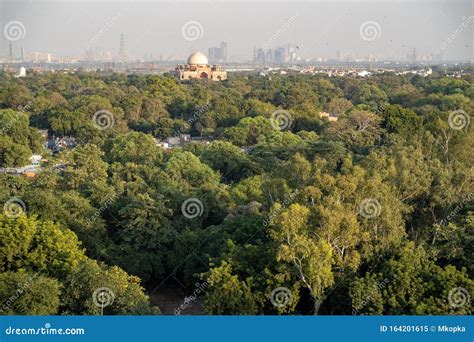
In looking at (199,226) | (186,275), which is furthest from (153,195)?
(186,275)

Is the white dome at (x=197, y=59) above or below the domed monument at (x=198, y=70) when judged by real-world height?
above

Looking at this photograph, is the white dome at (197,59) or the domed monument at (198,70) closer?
the domed monument at (198,70)

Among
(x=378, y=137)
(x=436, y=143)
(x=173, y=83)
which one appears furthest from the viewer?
(x=173, y=83)

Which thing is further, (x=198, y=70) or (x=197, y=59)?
(x=197, y=59)

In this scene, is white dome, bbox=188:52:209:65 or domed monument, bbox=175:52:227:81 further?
white dome, bbox=188:52:209:65

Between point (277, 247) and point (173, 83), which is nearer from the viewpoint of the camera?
point (277, 247)

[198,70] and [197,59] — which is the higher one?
[197,59]

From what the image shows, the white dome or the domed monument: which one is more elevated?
the white dome

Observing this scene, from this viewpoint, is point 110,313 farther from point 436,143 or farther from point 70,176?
point 436,143
